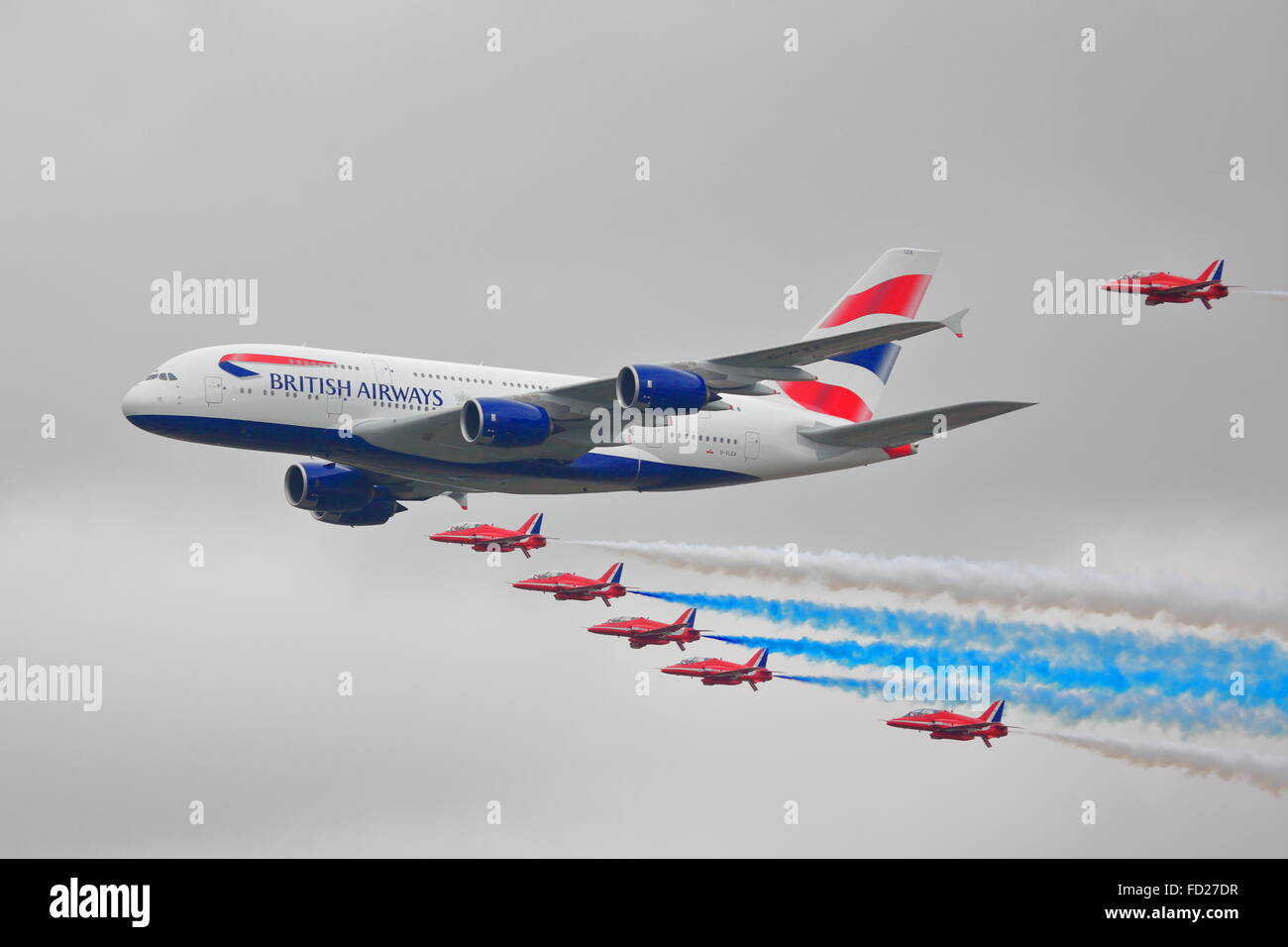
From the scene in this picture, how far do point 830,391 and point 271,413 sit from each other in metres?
23.4

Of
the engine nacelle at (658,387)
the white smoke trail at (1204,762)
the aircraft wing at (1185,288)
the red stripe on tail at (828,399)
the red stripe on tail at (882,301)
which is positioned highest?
the red stripe on tail at (882,301)

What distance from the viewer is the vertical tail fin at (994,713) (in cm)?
7294

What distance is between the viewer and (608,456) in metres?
71.8

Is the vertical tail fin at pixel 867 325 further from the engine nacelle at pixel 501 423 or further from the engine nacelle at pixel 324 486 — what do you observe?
the engine nacelle at pixel 324 486

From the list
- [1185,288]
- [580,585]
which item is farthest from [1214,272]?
[580,585]

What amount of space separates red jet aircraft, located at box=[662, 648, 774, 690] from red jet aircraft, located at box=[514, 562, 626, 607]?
4.28 m

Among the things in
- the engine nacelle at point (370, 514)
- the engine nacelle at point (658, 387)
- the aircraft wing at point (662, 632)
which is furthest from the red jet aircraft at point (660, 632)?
the engine nacelle at point (658, 387)

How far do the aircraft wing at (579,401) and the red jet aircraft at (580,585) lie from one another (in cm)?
1405

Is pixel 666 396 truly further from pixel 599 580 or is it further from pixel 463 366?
pixel 599 580

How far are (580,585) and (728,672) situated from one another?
26.9 feet

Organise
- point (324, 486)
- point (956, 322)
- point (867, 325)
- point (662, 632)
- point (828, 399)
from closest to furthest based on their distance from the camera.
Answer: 1. point (956, 322)
2. point (324, 486)
3. point (828, 399)
4. point (867, 325)
5. point (662, 632)

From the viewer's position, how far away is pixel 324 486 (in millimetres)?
74688

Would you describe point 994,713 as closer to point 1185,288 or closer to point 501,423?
point 1185,288

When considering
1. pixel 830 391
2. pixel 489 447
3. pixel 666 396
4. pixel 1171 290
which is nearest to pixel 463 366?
pixel 489 447
